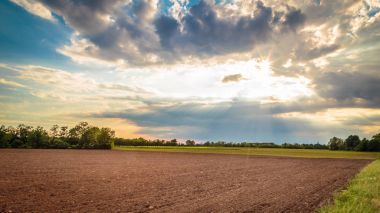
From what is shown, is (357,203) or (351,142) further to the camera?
(351,142)

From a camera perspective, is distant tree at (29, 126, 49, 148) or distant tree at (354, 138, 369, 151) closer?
distant tree at (29, 126, 49, 148)

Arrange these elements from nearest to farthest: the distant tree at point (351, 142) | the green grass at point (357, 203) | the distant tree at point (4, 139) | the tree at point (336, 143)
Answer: the green grass at point (357, 203) < the distant tree at point (4, 139) < the distant tree at point (351, 142) < the tree at point (336, 143)

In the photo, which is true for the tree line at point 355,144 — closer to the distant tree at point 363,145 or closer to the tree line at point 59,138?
the distant tree at point 363,145

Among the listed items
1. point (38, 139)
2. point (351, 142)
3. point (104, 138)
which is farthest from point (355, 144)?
point (38, 139)

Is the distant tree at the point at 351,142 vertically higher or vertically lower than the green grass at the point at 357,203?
higher

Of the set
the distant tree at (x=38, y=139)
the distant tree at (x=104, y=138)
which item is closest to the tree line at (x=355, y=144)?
the distant tree at (x=104, y=138)

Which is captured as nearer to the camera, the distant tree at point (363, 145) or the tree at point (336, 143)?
the distant tree at point (363, 145)

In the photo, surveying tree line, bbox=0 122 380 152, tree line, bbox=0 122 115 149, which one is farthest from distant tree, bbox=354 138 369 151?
tree line, bbox=0 122 115 149

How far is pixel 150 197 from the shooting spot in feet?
54.6

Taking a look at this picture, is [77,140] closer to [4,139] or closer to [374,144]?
[4,139]

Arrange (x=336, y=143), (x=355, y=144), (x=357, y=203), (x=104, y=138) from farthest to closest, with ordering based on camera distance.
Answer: (x=336, y=143), (x=355, y=144), (x=104, y=138), (x=357, y=203)

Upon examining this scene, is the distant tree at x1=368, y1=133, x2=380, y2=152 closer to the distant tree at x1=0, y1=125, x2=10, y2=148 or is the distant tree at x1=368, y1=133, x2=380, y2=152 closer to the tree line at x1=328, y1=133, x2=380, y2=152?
the tree line at x1=328, y1=133, x2=380, y2=152

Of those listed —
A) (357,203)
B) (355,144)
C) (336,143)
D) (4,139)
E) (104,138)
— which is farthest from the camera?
(336,143)

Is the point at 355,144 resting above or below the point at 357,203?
above
